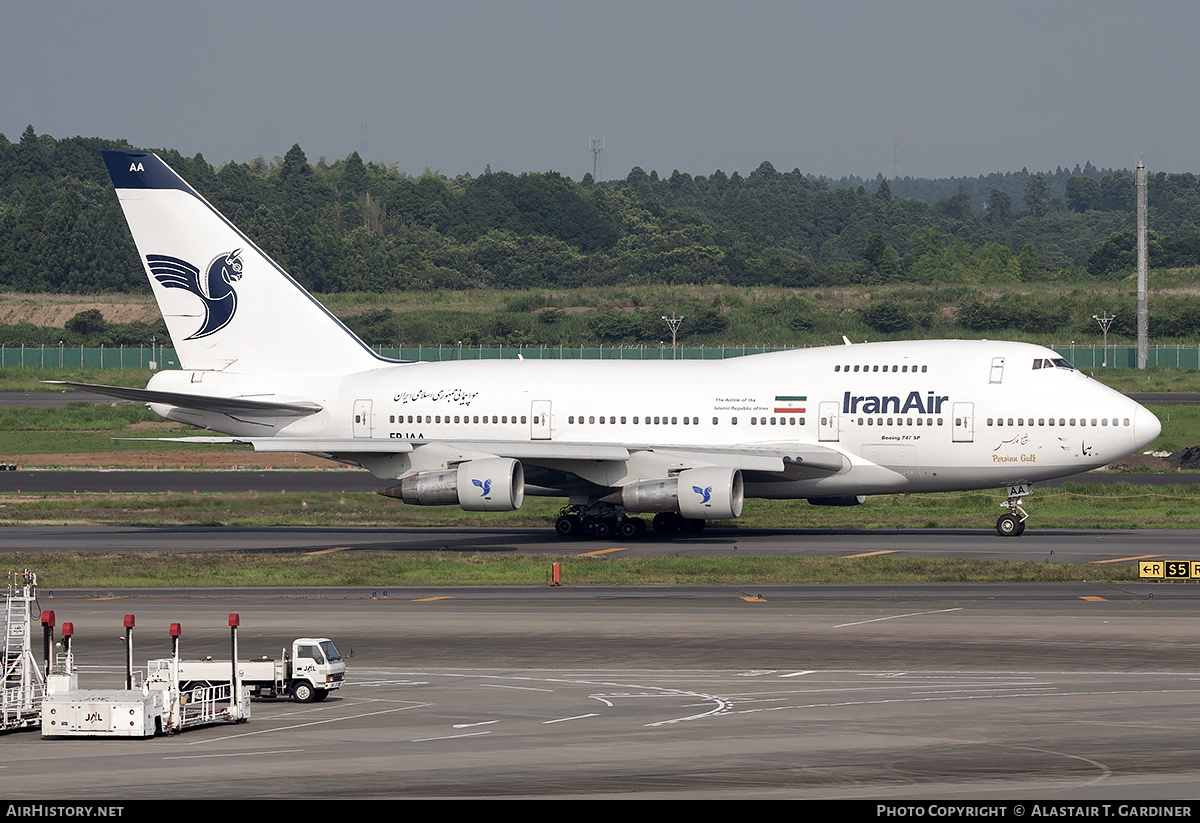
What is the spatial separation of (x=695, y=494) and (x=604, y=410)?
565 centimetres

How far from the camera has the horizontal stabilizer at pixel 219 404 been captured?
4825 centimetres

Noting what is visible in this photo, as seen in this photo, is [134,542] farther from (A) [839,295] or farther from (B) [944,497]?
(A) [839,295]

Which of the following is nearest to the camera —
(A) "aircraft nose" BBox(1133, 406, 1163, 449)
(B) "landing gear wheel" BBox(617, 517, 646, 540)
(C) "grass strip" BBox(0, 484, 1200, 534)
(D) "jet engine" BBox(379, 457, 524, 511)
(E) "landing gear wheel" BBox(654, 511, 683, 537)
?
(D) "jet engine" BBox(379, 457, 524, 511)

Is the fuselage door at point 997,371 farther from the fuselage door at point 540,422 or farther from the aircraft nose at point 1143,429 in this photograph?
the fuselage door at point 540,422

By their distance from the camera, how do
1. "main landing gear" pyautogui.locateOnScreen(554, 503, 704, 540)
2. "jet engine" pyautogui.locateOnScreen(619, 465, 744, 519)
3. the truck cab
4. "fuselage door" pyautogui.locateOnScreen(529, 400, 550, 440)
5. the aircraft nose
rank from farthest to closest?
"fuselage door" pyautogui.locateOnScreen(529, 400, 550, 440) → "main landing gear" pyautogui.locateOnScreen(554, 503, 704, 540) → the aircraft nose → "jet engine" pyautogui.locateOnScreen(619, 465, 744, 519) → the truck cab

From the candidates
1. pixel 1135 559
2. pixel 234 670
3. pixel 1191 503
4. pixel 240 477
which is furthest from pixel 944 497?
pixel 234 670

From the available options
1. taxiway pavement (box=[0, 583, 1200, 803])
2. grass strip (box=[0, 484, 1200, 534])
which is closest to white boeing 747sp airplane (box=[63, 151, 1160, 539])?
grass strip (box=[0, 484, 1200, 534])

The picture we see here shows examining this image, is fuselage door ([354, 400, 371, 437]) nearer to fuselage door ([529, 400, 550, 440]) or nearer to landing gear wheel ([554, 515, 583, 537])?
fuselage door ([529, 400, 550, 440])

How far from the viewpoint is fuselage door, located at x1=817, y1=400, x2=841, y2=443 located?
49969 mm

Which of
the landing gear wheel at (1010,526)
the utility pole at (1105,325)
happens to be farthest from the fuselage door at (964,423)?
the utility pole at (1105,325)

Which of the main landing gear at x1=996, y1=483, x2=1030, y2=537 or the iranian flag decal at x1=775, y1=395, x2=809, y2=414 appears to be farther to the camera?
the iranian flag decal at x1=775, y1=395, x2=809, y2=414

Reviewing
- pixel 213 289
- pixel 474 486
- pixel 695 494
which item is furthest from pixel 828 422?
pixel 213 289

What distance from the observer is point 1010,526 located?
49281 mm

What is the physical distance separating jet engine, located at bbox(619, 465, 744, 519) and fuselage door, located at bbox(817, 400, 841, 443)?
340 cm
